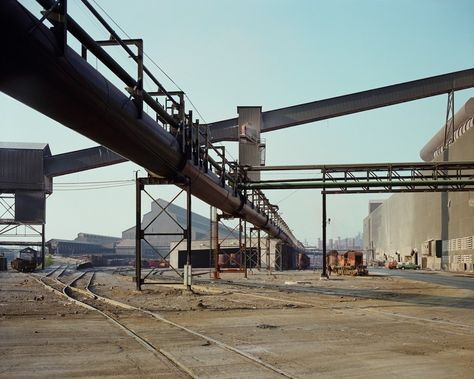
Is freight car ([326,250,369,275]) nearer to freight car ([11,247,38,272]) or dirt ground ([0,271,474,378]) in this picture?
freight car ([11,247,38,272])

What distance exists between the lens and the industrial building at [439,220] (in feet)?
189

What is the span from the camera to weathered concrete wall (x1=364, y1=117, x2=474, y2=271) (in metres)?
57.3

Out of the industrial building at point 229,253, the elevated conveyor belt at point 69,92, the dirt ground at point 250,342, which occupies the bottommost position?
the industrial building at point 229,253

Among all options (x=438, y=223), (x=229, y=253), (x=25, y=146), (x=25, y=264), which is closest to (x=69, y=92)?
(x=25, y=264)

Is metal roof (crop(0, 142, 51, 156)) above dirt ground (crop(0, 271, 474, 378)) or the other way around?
above

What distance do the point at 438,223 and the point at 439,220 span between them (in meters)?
0.70

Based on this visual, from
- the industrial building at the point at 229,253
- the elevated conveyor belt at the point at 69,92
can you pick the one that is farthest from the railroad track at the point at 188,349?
the industrial building at the point at 229,253

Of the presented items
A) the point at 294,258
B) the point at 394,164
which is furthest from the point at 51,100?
the point at 294,258

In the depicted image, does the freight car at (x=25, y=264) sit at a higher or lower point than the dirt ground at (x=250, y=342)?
lower

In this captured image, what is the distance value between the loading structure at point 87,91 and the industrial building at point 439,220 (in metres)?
37.1

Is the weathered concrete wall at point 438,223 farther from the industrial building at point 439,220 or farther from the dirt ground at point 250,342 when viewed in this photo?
the dirt ground at point 250,342

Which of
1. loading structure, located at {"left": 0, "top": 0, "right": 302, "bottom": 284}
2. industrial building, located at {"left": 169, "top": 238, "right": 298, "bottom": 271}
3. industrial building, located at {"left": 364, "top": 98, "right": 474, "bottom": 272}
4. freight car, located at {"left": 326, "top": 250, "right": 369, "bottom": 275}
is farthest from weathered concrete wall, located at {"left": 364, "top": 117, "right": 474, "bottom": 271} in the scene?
loading structure, located at {"left": 0, "top": 0, "right": 302, "bottom": 284}

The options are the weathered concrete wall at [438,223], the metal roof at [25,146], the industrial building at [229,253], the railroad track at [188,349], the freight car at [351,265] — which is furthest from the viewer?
the industrial building at [229,253]

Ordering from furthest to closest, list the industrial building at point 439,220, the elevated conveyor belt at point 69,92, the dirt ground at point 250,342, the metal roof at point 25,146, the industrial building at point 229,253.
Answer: the industrial building at point 229,253
the industrial building at point 439,220
the metal roof at point 25,146
the elevated conveyor belt at point 69,92
the dirt ground at point 250,342
